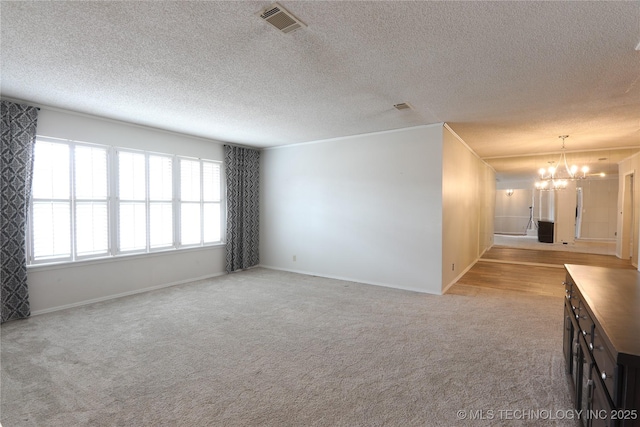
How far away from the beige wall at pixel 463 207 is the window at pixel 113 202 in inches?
167

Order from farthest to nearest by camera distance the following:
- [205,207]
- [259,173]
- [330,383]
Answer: [259,173]
[205,207]
[330,383]

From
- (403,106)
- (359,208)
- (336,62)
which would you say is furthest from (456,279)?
(336,62)

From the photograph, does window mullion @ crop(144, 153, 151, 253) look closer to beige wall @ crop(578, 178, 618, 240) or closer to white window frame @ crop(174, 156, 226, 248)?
white window frame @ crop(174, 156, 226, 248)

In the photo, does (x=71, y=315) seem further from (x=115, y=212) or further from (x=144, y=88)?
(x=144, y=88)

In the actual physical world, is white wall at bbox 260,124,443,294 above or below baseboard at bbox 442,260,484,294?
above

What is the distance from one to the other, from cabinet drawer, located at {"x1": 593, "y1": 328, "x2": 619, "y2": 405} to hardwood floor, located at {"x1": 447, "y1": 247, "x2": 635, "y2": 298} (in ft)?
11.0

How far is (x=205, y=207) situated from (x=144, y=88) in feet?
9.34

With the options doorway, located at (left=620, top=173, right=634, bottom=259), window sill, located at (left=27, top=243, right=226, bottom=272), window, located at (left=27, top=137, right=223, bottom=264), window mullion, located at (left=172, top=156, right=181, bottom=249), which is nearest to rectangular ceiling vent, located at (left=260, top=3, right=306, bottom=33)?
window, located at (left=27, top=137, right=223, bottom=264)

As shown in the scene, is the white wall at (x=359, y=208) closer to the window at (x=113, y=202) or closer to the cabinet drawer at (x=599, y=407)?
the window at (x=113, y=202)

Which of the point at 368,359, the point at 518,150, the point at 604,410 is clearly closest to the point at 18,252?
the point at 368,359

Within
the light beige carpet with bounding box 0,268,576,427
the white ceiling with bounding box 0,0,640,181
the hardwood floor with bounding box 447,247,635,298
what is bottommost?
the light beige carpet with bounding box 0,268,576,427

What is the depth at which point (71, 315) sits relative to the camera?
3.74m

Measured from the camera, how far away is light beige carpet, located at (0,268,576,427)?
1983 mm

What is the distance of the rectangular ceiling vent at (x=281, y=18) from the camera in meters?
1.90
